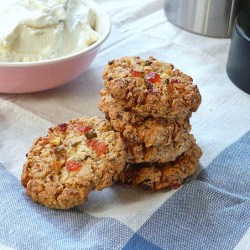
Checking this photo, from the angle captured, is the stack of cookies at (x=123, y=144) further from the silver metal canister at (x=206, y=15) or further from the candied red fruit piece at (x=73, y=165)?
the silver metal canister at (x=206, y=15)

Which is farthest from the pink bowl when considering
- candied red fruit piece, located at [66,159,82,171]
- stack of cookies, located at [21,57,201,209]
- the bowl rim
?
candied red fruit piece, located at [66,159,82,171]

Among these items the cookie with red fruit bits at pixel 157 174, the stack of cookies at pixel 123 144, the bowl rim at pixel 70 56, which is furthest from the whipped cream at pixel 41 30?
the cookie with red fruit bits at pixel 157 174

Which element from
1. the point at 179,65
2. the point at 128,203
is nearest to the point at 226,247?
the point at 128,203

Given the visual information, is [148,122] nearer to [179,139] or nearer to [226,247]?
[179,139]

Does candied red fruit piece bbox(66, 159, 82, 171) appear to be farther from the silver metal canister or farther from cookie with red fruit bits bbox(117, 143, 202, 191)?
the silver metal canister

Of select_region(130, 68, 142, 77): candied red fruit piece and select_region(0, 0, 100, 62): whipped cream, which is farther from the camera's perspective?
select_region(0, 0, 100, 62): whipped cream

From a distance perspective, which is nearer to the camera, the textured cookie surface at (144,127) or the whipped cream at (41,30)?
the textured cookie surface at (144,127)

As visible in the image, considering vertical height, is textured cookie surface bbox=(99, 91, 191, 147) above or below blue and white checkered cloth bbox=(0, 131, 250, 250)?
above
